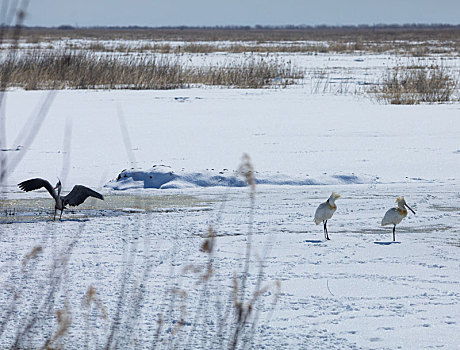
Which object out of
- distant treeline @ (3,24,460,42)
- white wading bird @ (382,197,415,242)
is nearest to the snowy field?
white wading bird @ (382,197,415,242)

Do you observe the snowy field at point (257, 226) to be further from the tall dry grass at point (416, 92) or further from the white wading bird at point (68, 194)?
the tall dry grass at point (416, 92)

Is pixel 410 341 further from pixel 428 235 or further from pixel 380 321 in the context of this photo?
pixel 428 235

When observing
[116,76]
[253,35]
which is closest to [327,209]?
[116,76]

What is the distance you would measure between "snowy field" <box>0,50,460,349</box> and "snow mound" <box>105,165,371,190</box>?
2 centimetres

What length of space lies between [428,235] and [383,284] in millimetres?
1513

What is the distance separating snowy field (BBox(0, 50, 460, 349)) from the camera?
13.2 ft

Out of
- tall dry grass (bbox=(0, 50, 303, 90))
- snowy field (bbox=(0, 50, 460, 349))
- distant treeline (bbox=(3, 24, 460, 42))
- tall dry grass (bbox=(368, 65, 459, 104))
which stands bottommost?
snowy field (bbox=(0, 50, 460, 349))

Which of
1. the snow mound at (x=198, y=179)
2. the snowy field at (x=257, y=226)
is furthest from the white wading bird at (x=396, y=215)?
the snow mound at (x=198, y=179)

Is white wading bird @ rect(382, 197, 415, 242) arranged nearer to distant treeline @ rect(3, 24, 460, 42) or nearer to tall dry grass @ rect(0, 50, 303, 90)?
tall dry grass @ rect(0, 50, 303, 90)

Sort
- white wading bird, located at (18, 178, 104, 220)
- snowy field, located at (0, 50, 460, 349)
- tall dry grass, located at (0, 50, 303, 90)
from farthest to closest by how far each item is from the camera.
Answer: tall dry grass, located at (0, 50, 303, 90) < white wading bird, located at (18, 178, 104, 220) < snowy field, located at (0, 50, 460, 349)

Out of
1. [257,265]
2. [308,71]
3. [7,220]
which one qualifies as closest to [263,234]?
[257,265]

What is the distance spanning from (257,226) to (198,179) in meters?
2.13

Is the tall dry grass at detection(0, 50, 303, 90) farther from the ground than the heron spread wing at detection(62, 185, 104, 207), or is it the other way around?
the tall dry grass at detection(0, 50, 303, 90)

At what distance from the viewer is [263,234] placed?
20.6ft
